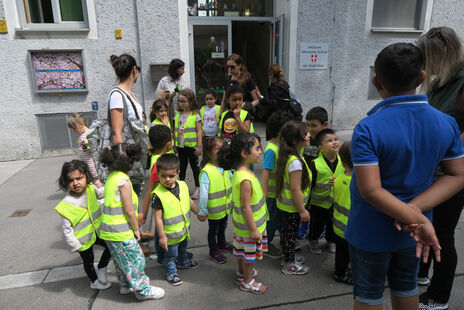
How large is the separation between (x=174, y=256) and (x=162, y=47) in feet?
14.7

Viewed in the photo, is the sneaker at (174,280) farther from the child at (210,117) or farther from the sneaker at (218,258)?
the child at (210,117)

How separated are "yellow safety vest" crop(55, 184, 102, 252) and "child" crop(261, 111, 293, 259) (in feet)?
4.25

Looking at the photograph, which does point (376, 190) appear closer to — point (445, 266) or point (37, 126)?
point (445, 266)

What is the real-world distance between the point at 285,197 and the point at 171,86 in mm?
2809

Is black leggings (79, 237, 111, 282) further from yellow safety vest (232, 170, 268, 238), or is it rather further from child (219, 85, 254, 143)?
child (219, 85, 254, 143)

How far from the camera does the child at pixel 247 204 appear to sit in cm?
227

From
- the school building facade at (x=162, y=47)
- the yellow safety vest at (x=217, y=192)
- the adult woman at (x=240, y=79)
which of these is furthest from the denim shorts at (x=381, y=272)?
the school building facade at (x=162, y=47)

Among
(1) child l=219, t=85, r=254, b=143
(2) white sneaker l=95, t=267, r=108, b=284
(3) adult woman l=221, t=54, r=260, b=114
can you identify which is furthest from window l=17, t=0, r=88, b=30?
(2) white sneaker l=95, t=267, r=108, b=284

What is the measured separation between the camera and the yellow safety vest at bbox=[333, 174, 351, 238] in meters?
2.46

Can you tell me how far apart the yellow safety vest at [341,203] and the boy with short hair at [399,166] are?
2.81ft

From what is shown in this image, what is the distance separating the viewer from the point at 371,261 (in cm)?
158

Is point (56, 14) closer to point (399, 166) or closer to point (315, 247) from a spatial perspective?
point (315, 247)

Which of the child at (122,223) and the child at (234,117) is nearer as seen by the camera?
the child at (122,223)

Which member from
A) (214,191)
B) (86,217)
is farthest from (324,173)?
(86,217)
